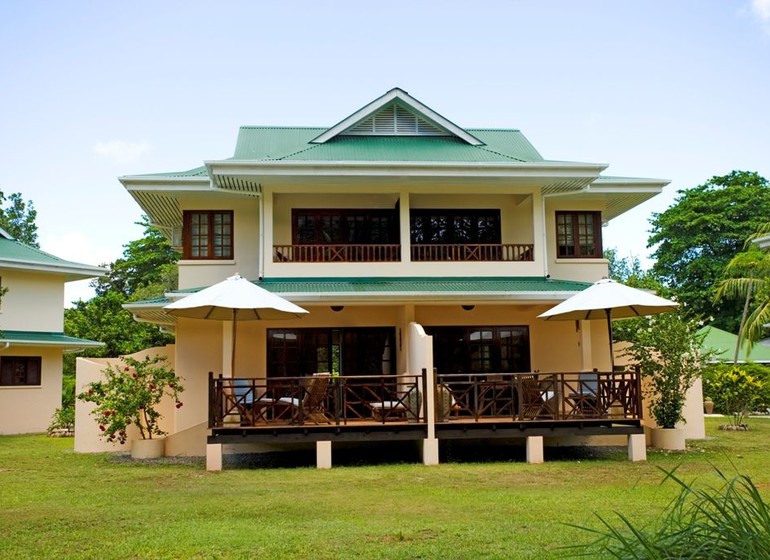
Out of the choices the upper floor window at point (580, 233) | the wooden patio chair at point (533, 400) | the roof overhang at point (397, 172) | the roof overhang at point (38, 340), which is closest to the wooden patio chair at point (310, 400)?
the wooden patio chair at point (533, 400)

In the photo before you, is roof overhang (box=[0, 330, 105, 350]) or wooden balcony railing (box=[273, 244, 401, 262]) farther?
roof overhang (box=[0, 330, 105, 350])

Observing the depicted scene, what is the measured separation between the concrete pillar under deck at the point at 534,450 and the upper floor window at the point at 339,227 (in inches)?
229

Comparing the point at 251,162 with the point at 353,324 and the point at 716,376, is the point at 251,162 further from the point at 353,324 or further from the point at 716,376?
the point at 716,376

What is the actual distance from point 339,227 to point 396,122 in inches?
120

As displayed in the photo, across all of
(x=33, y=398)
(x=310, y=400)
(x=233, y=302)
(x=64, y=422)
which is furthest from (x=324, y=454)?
(x=33, y=398)

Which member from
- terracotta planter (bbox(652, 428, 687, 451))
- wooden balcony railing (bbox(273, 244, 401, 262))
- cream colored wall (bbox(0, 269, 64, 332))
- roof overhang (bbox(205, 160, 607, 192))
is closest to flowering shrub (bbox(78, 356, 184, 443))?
wooden balcony railing (bbox(273, 244, 401, 262))

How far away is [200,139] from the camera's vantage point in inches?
937

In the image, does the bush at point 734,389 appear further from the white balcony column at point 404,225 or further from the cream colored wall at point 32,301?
the cream colored wall at point 32,301

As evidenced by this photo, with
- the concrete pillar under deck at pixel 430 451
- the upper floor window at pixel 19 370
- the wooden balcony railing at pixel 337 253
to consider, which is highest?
the wooden balcony railing at pixel 337 253

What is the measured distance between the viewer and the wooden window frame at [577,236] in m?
17.5

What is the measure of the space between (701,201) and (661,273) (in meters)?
4.64

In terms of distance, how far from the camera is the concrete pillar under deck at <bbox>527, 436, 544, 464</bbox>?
1280 cm

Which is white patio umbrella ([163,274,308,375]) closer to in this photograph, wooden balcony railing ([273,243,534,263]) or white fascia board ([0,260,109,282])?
wooden balcony railing ([273,243,534,263])

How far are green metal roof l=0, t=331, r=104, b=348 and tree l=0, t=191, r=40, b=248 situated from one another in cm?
2035
